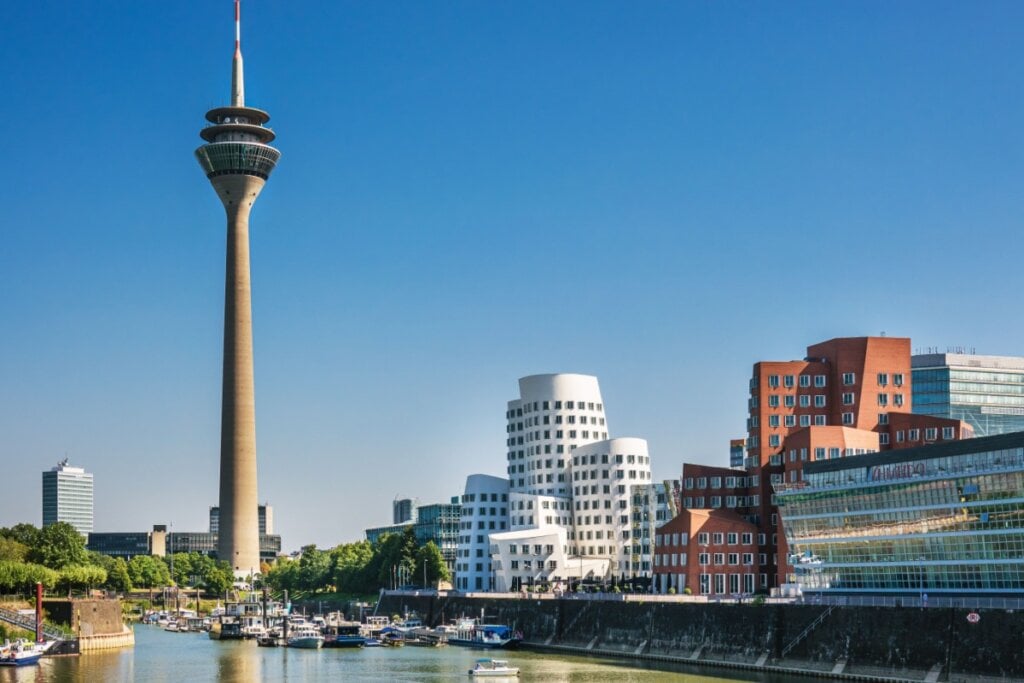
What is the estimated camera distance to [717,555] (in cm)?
16975

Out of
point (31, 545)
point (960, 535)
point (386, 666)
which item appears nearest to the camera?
point (960, 535)

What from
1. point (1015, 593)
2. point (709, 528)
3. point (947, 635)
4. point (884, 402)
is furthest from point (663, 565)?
point (947, 635)

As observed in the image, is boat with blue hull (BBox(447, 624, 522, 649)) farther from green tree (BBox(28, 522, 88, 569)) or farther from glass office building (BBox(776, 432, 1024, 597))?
green tree (BBox(28, 522, 88, 569))

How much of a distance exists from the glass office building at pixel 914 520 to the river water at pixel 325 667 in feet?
71.2

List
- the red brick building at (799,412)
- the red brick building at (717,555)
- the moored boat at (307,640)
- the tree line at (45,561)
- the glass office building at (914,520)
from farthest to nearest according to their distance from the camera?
the red brick building at (799,412)
the red brick building at (717,555)
the moored boat at (307,640)
the tree line at (45,561)
the glass office building at (914,520)

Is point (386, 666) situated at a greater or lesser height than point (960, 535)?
lesser

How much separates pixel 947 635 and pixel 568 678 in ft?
105

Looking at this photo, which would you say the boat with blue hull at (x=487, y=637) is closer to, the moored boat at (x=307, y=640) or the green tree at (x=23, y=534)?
the moored boat at (x=307, y=640)

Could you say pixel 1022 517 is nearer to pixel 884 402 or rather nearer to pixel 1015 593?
pixel 1015 593

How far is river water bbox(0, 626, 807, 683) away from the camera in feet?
379

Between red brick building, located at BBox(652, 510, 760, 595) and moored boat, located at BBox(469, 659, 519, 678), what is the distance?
5182 centimetres

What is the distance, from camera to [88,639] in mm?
150125

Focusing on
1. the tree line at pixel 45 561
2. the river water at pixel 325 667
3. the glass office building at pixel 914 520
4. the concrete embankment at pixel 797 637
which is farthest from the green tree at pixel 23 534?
the glass office building at pixel 914 520

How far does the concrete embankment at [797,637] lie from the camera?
317 feet
